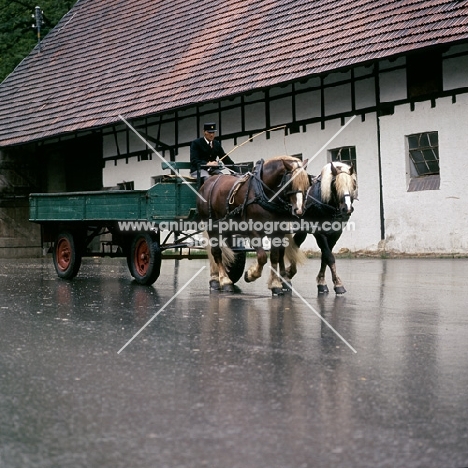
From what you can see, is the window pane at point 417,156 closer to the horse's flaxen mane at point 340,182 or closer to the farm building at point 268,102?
the farm building at point 268,102

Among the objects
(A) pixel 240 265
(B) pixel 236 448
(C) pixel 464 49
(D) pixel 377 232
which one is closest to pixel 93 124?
(D) pixel 377 232

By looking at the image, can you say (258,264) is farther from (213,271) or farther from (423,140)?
→ (423,140)

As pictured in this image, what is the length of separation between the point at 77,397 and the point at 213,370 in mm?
1090

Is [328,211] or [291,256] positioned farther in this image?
[291,256]

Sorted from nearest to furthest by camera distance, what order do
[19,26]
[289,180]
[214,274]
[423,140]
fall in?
[289,180] < [214,274] < [423,140] < [19,26]

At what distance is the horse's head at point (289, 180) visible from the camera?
11.2 meters

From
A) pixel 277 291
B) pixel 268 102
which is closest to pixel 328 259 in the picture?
pixel 277 291

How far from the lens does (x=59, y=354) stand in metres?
6.91

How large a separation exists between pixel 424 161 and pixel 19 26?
73.9 ft

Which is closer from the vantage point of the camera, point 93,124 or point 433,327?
point 433,327

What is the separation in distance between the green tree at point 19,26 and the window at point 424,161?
21226 mm

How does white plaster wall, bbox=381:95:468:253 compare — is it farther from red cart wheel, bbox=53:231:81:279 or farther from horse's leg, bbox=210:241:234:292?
horse's leg, bbox=210:241:234:292

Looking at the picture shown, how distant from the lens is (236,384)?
5.64m

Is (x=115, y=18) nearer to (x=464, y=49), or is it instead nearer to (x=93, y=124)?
(x=93, y=124)
